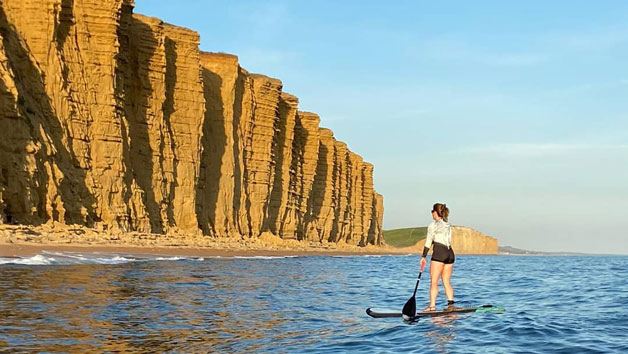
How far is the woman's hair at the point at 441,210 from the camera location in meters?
13.9

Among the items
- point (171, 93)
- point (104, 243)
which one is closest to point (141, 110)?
point (171, 93)

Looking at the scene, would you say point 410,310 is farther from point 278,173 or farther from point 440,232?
point 278,173

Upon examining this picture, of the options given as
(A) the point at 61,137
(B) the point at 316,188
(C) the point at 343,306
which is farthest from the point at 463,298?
(B) the point at 316,188

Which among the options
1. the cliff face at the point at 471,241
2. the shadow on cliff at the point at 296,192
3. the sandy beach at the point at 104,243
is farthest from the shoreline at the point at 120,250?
the cliff face at the point at 471,241

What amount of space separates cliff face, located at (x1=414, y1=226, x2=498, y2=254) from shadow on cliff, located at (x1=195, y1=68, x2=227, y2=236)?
401ft

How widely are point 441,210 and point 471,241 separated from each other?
166 meters

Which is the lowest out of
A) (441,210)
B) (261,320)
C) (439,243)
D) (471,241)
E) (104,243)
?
(261,320)

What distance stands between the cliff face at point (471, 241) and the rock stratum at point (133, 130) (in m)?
102

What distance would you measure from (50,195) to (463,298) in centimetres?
2501

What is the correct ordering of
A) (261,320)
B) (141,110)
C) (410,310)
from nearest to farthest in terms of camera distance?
(261,320) < (410,310) < (141,110)

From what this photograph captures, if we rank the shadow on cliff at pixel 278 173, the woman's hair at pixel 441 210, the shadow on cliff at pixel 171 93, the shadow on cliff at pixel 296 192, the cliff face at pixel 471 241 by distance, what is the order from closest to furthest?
1. the woman's hair at pixel 441 210
2. the shadow on cliff at pixel 171 93
3. the shadow on cliff at pixel 278 173
4. the shadow on cliff at pixel 296 192
5. the cliff face at pixel 471 241

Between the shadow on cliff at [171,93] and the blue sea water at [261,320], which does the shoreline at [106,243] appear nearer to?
the shadow on cliff at [171,93]

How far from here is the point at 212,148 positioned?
197 feet

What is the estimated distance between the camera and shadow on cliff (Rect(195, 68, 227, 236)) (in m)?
58.5
